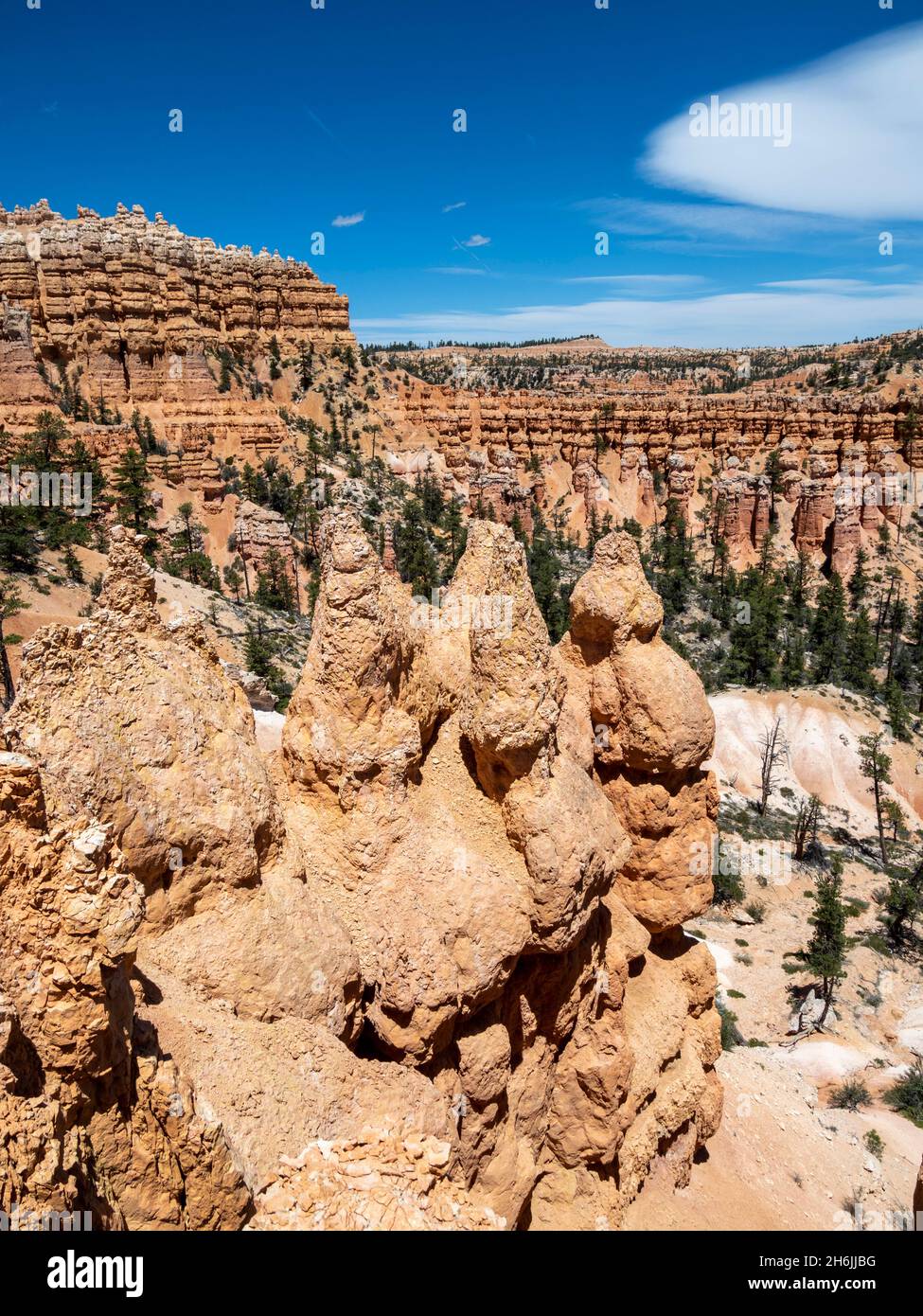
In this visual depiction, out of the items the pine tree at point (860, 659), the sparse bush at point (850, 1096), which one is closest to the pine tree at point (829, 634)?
the pine tree at point (860, 659)

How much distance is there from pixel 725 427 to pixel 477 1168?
3390 inches

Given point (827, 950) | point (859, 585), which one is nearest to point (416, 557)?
point (827, 950)

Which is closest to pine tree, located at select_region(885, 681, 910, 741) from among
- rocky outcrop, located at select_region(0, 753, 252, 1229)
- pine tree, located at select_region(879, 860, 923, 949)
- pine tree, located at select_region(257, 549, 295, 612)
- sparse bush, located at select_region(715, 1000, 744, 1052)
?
pine tree, located at select_region(879, 860, 923, 949)

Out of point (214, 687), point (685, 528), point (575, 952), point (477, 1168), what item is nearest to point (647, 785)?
point (575, 952)

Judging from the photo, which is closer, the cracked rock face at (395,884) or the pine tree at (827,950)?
the cracked rock face at (395,884)

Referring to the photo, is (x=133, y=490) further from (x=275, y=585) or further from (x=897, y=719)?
(x=897, y=719)

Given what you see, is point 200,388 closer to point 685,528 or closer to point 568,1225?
point 685,528

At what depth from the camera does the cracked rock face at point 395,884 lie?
5969 mm

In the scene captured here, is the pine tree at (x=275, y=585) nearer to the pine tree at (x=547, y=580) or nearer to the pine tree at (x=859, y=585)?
the pine tree at (x=547, y=580)

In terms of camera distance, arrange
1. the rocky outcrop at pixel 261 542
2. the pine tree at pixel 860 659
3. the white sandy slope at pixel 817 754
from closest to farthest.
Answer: the white sandy slope at pixel 817 754 → the rocky outcrop at pixel 261 542 → the pine tree at pixel 860 659

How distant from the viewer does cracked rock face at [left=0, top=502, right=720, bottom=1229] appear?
235 inches

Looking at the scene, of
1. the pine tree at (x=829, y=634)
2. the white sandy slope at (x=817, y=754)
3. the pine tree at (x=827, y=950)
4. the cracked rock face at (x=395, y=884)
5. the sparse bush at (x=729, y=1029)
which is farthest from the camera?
the pine tree at (x=829, y=634)

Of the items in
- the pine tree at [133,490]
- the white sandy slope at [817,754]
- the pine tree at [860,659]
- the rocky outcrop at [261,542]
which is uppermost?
the pine tree at [133,490]

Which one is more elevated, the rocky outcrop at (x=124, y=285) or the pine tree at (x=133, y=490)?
the rocky outcrop at (x=124, y=285)
